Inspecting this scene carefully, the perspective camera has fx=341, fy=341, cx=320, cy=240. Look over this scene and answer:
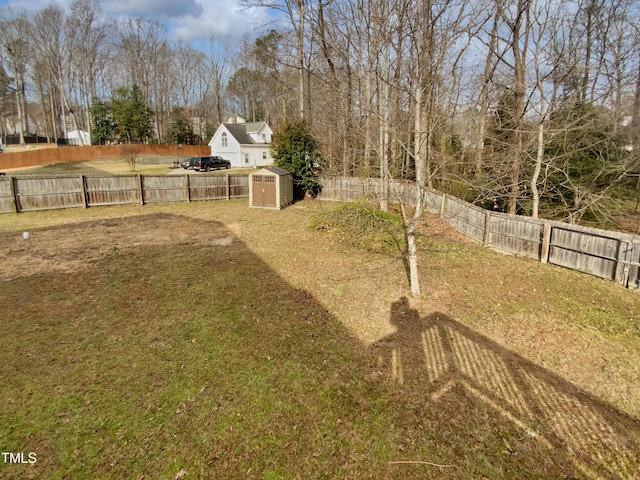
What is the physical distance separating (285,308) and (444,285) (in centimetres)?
307

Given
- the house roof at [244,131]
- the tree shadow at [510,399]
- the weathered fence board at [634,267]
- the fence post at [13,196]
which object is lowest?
the tree shadow at [510,399]

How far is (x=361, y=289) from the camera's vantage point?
6305mm

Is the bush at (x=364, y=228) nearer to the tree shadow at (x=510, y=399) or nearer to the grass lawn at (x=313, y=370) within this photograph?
the grass lawn at (x=313, y=370)

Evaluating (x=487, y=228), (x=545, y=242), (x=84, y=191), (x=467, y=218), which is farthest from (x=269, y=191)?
(x=545, y=242)

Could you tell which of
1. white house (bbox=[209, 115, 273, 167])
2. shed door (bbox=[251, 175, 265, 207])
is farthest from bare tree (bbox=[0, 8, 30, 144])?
shed door (bbox=[251, 175, 265, 207])

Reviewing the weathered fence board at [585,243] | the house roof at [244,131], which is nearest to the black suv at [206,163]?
the house roof at [244,131]

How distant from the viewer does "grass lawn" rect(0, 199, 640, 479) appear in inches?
114

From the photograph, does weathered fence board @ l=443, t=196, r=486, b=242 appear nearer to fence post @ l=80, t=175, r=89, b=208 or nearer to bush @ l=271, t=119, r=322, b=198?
bush @ l=271, t=119, r=322, b=198

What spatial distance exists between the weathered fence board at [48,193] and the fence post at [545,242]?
1606 cm

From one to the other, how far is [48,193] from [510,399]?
1624 centimetres

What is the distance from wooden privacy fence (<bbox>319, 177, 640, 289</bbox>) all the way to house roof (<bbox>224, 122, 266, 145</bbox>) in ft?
88.9

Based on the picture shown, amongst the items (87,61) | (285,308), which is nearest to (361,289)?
(285,308)

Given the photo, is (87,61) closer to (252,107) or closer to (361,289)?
(252,107)

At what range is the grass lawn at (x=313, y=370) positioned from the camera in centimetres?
289
